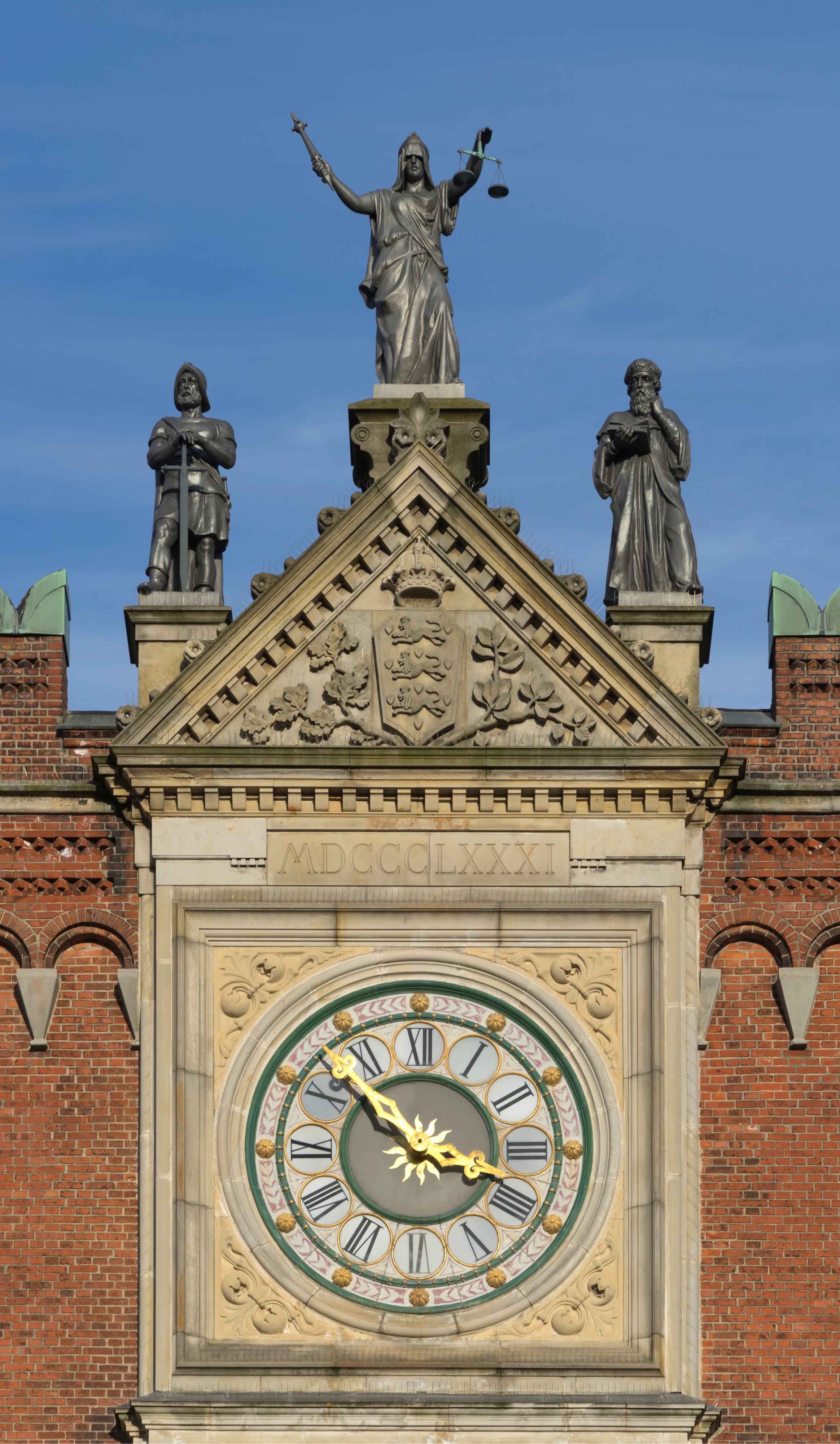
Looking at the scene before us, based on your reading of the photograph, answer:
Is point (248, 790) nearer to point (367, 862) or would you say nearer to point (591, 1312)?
point (367, 862)

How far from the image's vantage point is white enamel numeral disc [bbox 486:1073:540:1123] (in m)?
25.0

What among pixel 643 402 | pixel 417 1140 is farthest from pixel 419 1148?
pixel 643 402

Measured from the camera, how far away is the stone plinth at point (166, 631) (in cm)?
2594

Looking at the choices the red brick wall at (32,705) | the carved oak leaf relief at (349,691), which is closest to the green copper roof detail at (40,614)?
the red brick wall at (32,705)

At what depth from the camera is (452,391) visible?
26812 mm

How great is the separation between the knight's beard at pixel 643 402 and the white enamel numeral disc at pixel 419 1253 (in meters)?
6.32

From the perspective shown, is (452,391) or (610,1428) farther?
(452,391)

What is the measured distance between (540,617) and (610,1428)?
5.62 m

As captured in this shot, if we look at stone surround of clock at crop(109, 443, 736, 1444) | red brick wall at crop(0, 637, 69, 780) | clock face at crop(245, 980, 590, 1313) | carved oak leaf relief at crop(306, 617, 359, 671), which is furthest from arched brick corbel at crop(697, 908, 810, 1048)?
red brick wall at crop(0, 637, 69, 780)

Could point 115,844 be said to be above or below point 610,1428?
above

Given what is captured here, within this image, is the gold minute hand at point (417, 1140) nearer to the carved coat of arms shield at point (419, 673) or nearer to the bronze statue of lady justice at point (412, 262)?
the carved coat of arms shield at point (419, 673)

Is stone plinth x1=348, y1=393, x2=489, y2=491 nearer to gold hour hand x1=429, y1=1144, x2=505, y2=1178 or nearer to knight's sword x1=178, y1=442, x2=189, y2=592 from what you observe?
knight's sword x1=178, y1=442, x2=189, y2=592

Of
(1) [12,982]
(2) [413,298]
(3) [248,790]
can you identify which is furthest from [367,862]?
(2) [413,298]

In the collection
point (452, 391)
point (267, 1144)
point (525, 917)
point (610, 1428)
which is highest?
point (452, 391)
